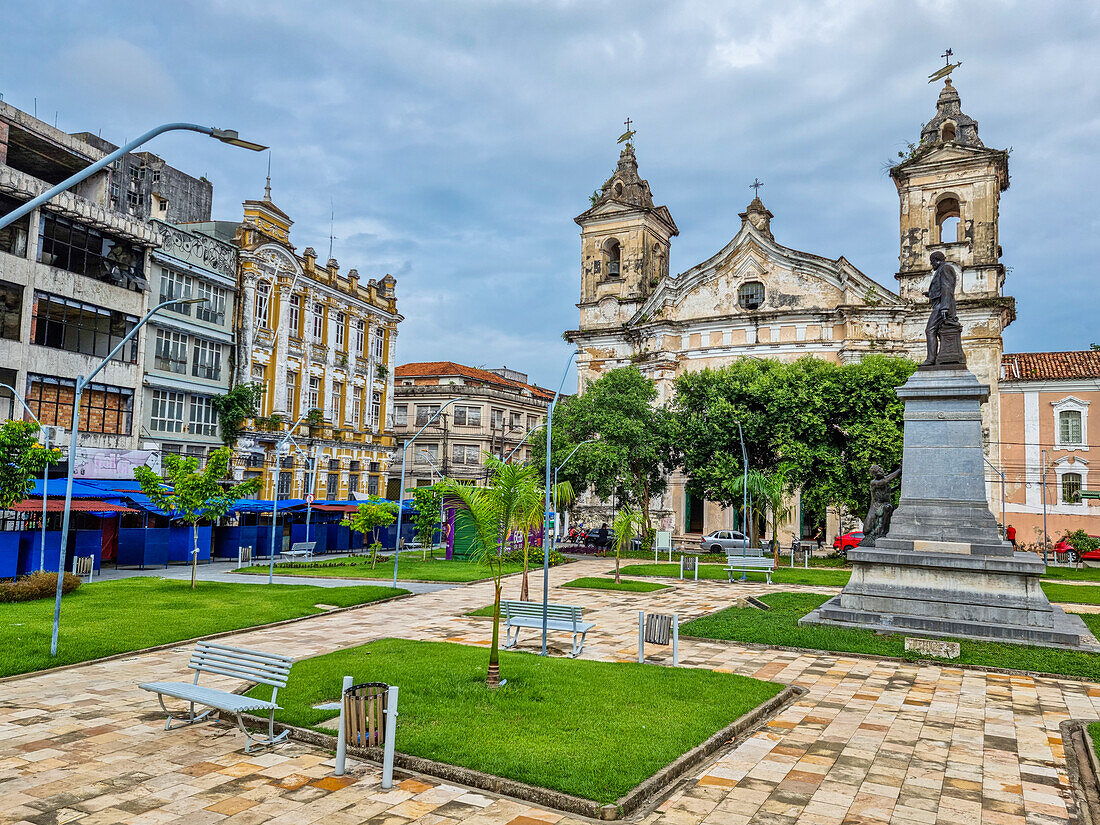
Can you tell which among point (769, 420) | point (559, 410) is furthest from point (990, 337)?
point (559, 410)

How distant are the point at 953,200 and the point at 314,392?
3668 centimetres

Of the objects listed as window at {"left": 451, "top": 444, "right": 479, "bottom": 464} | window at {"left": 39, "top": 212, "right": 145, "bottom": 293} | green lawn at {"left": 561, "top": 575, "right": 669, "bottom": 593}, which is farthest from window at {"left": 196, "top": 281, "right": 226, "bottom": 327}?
window at {"left": 451, "top": 444, "right": 479, "bottom": 464}

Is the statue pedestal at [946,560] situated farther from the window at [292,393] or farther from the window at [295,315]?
the window at [295,315]

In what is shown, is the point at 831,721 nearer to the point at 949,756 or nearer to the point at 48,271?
the point at 949,756

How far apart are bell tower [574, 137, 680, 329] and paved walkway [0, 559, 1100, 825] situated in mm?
38230

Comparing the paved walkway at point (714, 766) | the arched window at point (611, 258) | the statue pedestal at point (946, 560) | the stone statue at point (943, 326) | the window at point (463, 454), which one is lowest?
the paved walkway at point (714, 766)

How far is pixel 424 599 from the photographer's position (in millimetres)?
21891

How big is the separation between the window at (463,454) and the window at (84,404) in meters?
28.3

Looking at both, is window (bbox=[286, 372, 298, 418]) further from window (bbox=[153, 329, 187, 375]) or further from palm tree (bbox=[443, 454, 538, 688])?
palm tree (bbox=[443, 454, 538, 688])

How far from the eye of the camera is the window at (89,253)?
30.6 m

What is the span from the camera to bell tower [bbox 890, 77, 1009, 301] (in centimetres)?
4022

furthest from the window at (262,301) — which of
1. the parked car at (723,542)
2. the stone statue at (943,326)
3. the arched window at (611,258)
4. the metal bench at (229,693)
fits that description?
the metal bench at (229,693)

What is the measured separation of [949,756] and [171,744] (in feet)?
28.1

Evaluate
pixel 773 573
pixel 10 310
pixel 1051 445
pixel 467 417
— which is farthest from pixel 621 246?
pixel 10 310
